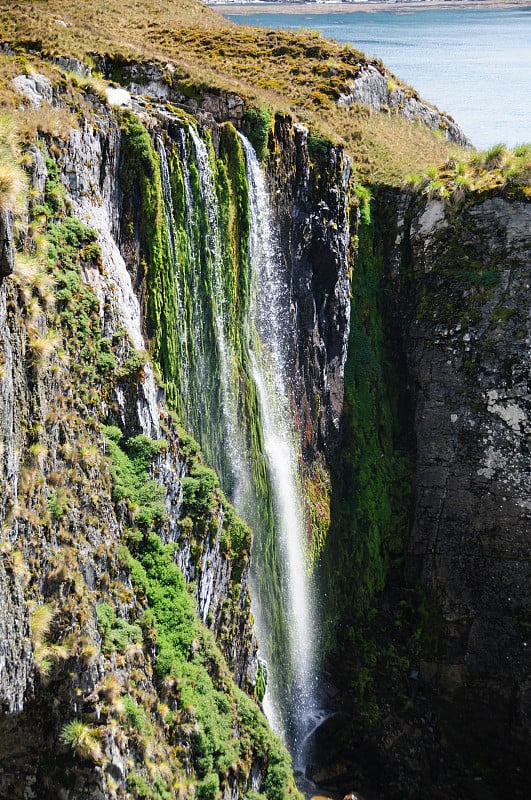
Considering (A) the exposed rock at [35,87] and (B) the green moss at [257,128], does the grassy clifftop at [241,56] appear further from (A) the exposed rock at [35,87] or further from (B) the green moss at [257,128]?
(A) the exposed rock at [35,87]

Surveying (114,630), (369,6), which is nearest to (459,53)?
(369,6)

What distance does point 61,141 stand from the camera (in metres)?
9.80

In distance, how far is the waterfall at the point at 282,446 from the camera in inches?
605

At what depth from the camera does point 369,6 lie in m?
66.2

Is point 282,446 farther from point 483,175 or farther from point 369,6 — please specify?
point 369,6

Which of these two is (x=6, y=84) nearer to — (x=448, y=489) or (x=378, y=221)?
(x=378, y=221)

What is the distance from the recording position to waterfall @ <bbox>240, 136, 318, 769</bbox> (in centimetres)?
1536

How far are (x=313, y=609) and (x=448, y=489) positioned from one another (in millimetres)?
4313

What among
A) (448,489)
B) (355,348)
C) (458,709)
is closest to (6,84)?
(355,348)

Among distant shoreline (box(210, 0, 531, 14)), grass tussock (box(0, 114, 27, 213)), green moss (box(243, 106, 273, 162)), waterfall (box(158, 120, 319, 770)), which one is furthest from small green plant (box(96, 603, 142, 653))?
distant shoreline (box(210, 0, 531, 14))

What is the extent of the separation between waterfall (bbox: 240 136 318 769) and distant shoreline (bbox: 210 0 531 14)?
47527 millimetres

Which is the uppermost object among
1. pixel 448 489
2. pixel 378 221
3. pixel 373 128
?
pixel 373 128

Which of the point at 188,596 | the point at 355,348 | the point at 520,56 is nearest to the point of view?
the point at 188,596

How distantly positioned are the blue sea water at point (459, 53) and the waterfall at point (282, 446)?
20.7 m
